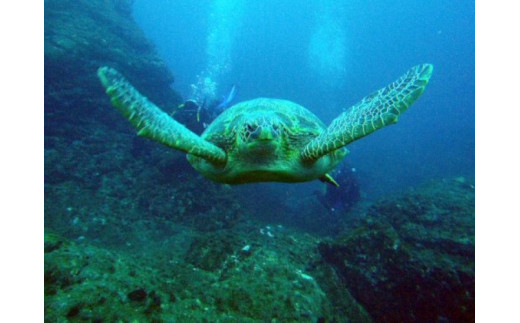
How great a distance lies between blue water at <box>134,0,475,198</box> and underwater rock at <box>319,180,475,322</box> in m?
32.5

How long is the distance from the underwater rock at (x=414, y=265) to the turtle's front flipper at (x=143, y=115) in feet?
8.63

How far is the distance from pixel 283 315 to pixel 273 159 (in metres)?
1.51

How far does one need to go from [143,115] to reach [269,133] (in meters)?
1.15

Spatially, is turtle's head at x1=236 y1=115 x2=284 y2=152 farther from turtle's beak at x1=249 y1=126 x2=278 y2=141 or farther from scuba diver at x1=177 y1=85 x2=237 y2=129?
scuba diver at x1=177 y1=85 x2=237 y2=129

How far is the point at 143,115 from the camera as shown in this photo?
236cm

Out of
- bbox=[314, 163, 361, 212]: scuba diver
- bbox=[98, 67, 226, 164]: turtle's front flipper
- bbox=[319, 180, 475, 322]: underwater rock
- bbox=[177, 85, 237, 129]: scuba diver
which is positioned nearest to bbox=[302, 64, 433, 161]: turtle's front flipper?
bbox=[98, 67, 226, 164]: turtle's front flipper

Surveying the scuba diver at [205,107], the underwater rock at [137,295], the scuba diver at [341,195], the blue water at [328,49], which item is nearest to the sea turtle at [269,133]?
the underwater rock at [137,295]

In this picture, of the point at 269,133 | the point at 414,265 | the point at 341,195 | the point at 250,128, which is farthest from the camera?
the point at 341,195

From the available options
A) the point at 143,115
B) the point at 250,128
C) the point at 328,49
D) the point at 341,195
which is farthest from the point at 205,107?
the point at 328,49

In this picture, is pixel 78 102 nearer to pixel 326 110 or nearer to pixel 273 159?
pixel 273 159

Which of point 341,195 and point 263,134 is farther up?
point 341,195

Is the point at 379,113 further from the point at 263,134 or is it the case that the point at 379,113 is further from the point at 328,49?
the point at 328,49

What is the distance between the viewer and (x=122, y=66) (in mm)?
9375
